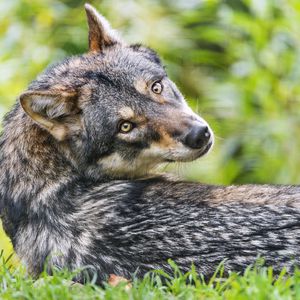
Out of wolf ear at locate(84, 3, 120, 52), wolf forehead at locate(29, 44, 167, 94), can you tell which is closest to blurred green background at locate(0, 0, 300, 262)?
wolf ear at locate(84, 3, 120, 52)

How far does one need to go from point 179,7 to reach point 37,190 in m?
5.39

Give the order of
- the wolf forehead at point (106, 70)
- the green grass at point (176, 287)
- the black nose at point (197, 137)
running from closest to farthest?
the green grass at point (176, 287)
the black nose at point (197, 137)
the wolf forehead at point (106, 70)

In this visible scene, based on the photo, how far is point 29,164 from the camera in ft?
20.8

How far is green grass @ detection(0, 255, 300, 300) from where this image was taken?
4.72m

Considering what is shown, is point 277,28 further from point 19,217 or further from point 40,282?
point 40,282

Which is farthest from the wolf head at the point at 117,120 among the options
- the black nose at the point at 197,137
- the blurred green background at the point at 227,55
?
the blurred green background at the point at 227,55

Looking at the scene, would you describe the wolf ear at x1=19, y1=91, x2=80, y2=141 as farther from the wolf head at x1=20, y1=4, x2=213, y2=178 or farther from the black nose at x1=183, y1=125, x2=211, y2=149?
the black nose at x1=183, y1=125, x2=211, y2=149

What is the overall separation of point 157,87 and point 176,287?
2050 mm

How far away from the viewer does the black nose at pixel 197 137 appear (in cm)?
633

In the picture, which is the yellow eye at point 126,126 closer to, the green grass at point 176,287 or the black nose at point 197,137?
the black nose at point 197,137

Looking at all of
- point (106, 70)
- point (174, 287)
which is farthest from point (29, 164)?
point (174, 287)

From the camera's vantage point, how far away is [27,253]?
6082 mm

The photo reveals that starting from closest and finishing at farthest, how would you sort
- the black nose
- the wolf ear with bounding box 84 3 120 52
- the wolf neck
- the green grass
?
the green grass → the wolf neck → the black nose → the wolf ear with bounding box 84 3 120 52

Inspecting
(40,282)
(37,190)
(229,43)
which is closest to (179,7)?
(229,43)
